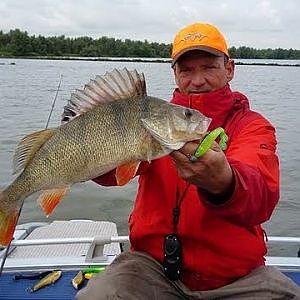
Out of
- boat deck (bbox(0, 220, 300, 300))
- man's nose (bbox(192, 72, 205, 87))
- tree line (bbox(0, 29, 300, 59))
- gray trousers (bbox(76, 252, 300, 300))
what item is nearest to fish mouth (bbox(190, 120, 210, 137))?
man's nose (bbox(192, 72, 205, 87))

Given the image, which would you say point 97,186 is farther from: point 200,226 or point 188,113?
point 188,113

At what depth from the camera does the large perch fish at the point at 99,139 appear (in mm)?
2252

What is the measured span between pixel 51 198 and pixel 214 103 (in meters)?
1.02

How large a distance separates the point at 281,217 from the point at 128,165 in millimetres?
6829

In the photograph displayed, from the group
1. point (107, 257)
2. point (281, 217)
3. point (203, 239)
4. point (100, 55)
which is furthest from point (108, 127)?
point (100, 55)

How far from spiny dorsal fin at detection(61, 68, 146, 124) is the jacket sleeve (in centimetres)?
56

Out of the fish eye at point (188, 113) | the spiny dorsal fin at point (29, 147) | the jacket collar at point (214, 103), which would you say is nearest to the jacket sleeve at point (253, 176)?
the jacket collar at point (214, 103)

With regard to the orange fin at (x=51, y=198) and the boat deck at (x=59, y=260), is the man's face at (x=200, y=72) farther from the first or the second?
the boat deck at (x=59, y=260)

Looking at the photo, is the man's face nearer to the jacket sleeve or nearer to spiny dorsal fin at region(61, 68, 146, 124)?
the jacket sleeve

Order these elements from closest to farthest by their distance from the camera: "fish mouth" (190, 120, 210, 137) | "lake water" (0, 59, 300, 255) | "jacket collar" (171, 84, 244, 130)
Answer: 1. "fish mouth" (190, 120, 210, 137)
2. "jacket collar" (171, 84, 244, 130)
3. "lake water" (0, 59, 300, 255)

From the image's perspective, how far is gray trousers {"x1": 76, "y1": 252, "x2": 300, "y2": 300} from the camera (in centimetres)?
264

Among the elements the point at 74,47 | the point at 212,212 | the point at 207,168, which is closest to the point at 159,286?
the point at 212,212

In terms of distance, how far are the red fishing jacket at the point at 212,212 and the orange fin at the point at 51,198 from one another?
0.35 metres

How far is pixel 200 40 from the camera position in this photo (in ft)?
9.69
